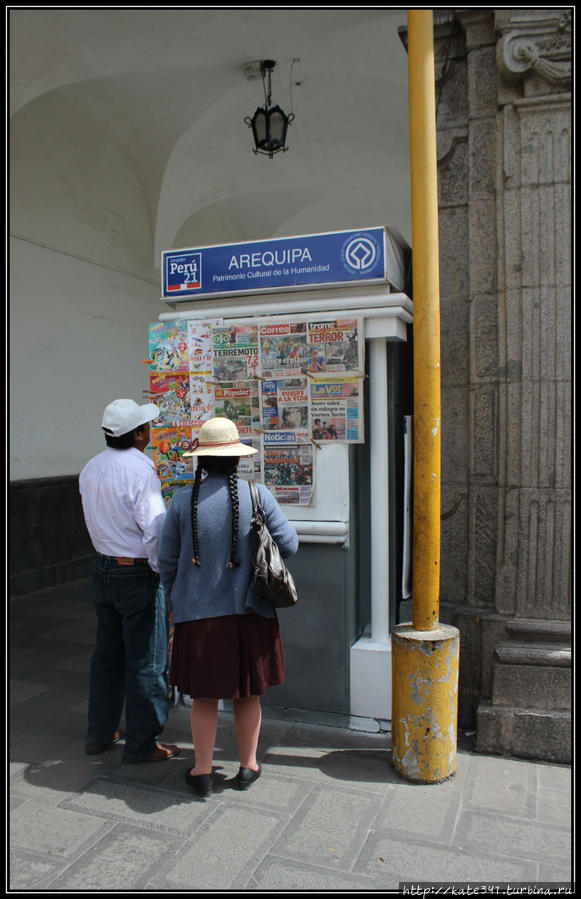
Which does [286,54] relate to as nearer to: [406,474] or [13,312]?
[13,312]

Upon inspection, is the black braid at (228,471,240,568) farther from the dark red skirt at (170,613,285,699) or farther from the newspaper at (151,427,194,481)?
the newspaper at (151,427,194,481)

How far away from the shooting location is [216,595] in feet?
10.3

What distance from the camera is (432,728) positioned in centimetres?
331

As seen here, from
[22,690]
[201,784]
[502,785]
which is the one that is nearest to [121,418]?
[201,784]

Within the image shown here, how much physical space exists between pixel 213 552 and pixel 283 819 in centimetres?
117

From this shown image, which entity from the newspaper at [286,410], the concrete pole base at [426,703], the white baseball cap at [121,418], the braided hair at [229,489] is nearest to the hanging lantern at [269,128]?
the newspaper at [286,410]

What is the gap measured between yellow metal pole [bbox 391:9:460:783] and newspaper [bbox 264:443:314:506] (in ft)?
2.65

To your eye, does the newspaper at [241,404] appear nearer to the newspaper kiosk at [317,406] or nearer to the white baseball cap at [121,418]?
the newspaper kiosk at [317,406]

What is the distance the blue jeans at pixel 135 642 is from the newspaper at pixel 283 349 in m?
1.30

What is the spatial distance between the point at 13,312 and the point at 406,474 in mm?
4948

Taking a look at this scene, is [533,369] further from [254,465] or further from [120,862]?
[120,862]

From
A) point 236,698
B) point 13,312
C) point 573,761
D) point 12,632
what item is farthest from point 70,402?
point 573,761

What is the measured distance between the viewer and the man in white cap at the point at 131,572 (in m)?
3.53

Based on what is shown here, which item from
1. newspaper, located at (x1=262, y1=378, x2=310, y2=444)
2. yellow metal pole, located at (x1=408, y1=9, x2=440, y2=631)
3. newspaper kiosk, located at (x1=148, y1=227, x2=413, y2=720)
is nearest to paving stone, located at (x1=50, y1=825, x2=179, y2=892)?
newspaper kiosk, located at (x1=148, y1=227, x2=413, y2=720)
